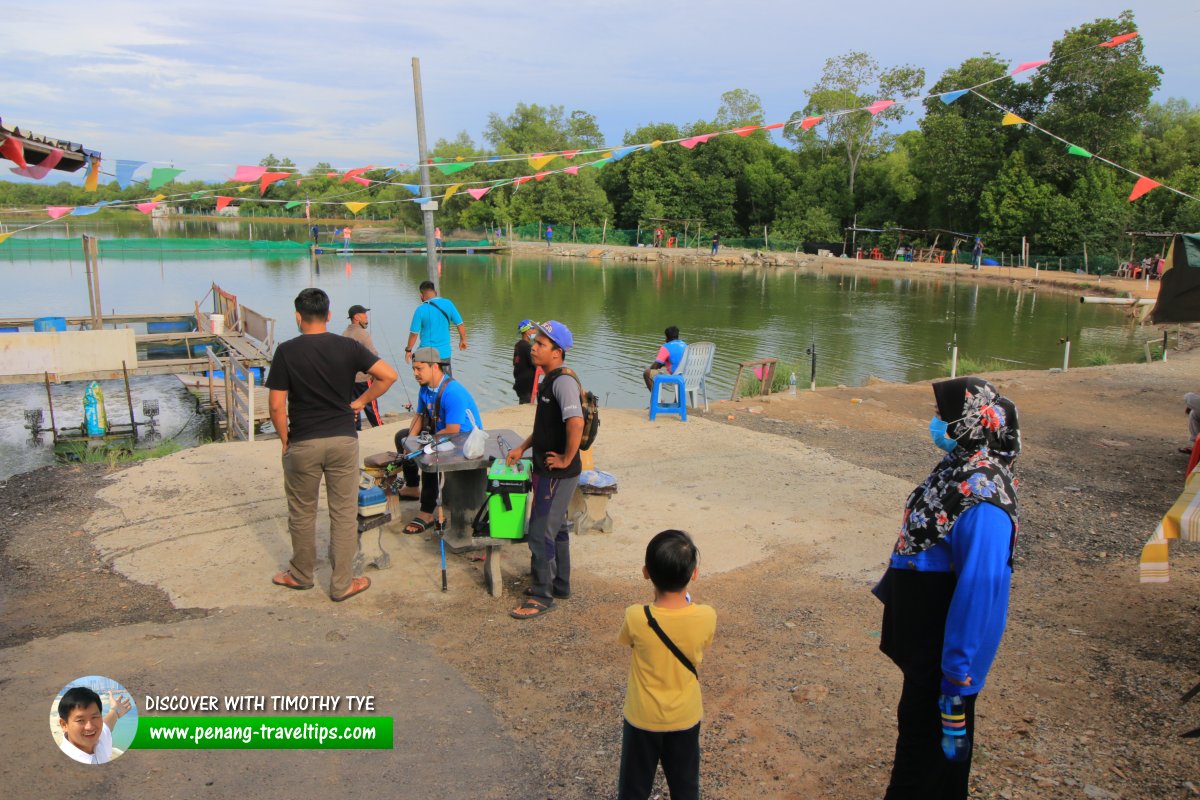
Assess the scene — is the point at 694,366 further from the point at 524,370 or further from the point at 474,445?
the point at 474,445

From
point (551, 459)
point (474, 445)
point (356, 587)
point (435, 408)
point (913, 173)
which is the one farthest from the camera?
point (913, 173)

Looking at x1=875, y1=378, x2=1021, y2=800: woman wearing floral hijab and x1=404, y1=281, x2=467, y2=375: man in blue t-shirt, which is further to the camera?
x1=404, y1=281, x2=467, y2=375: man in blue t-shirt

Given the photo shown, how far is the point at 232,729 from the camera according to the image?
11.5 feet

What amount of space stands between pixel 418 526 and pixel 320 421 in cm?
161

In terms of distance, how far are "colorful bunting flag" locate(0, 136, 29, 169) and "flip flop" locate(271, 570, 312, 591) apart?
430 cm

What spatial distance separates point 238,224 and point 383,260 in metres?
53.2

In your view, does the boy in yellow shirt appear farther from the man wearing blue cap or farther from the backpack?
the backpack

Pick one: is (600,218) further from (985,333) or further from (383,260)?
(985,333)

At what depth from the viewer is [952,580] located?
265 centimetres

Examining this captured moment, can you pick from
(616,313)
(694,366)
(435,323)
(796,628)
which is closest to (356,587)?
(796,628)

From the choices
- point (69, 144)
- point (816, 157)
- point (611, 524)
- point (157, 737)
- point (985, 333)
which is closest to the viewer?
point (157, 737)

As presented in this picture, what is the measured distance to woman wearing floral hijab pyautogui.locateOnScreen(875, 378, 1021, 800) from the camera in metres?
2.49

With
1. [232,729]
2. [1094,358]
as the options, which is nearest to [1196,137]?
[1094,358]

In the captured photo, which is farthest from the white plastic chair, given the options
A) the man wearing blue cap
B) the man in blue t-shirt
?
the man wearing blue cap
